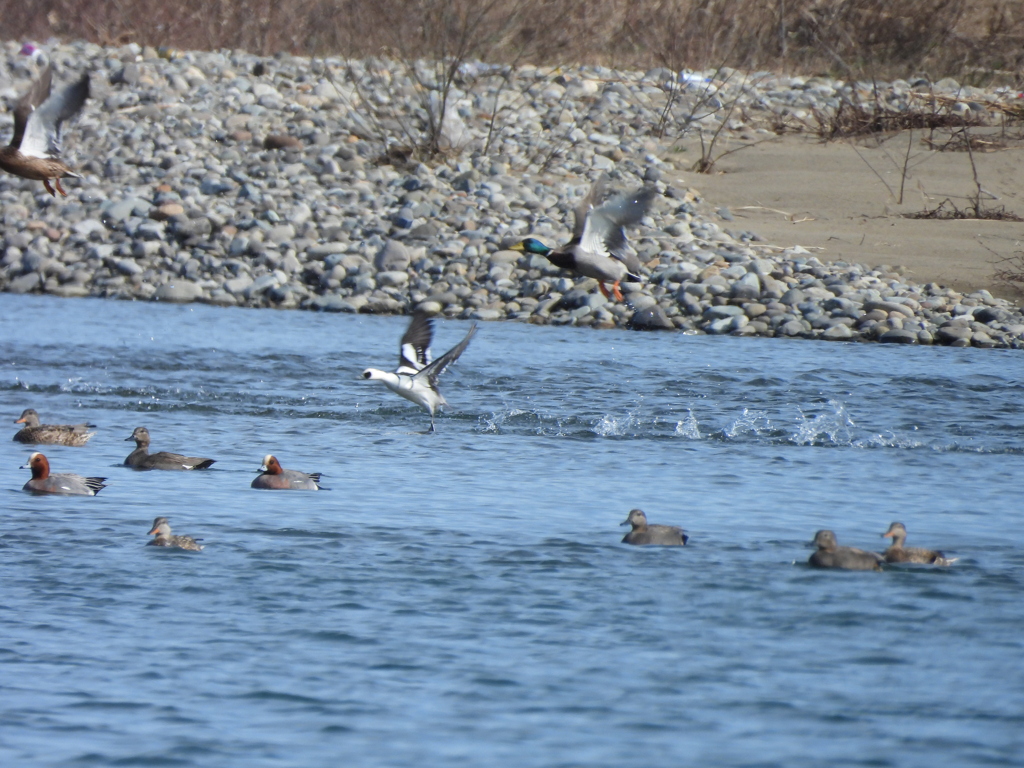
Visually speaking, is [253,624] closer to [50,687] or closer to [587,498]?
[50,687]

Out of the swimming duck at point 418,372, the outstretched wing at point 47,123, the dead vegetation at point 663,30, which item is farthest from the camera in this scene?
the dead vegetation at point 663,30

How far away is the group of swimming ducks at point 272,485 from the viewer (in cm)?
702

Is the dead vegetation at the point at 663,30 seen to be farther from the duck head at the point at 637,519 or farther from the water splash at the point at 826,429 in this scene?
the duck head at the point at 637,519

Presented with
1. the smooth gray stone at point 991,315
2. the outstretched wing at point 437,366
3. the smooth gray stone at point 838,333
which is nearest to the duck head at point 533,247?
the outstretched wing at point 437,366

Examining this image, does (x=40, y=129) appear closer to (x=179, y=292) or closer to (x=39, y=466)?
(x=39, y=466)

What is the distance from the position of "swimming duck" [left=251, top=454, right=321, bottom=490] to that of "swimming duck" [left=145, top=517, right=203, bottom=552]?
1.35 meters

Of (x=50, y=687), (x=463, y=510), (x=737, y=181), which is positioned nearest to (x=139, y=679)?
(x=50, y=687)

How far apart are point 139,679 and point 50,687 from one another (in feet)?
0.98

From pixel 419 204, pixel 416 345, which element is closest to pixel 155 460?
pixel 416 345

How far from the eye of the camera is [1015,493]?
29.3 feet

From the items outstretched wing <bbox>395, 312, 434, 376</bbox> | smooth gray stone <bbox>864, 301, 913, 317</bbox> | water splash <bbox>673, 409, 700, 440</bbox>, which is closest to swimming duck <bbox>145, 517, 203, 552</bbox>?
outstretched wing <bbox>395, 312, 434, 376</bbox>

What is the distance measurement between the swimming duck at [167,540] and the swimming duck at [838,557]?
9.22ft

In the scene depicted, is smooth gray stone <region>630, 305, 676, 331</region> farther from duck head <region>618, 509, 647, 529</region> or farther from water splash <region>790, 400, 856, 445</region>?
duck head <region>618, 509, 647, 529</region>

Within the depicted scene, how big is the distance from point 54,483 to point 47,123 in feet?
10.1
